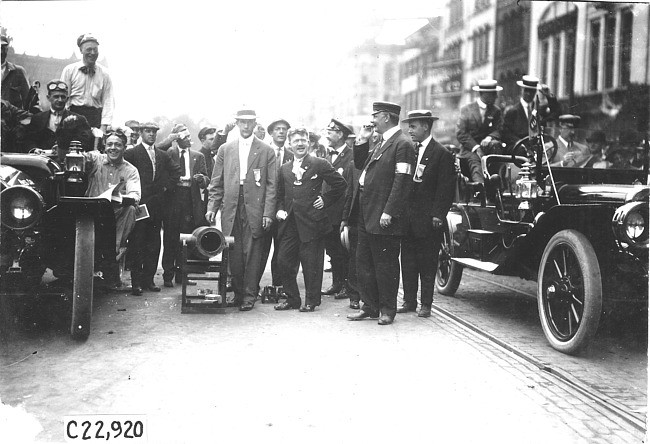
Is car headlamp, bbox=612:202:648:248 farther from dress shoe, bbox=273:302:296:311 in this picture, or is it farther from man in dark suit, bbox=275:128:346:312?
dress shoe, bbox=273:302:296:311

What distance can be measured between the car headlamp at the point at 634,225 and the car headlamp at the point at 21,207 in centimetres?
388

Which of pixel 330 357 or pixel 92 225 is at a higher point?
pixel 92 225

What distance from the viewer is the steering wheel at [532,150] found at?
622 centimetres

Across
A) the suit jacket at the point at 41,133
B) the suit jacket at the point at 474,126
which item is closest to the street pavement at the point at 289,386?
the suit jacket at the point at 41,133

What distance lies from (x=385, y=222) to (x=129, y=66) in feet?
9.12

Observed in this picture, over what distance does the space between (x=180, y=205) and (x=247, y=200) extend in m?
1.60

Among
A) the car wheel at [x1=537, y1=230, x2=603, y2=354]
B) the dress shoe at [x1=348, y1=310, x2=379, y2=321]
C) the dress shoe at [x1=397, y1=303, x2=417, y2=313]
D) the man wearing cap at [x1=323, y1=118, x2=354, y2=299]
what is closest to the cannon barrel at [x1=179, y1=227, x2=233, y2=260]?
the dress shoe at [x1=348, y1=310, x2=379, y2=321]

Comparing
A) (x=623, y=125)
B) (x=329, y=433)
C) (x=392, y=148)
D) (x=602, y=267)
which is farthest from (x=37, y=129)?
(x=623, y=125)

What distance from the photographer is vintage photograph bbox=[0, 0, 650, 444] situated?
3.88 m

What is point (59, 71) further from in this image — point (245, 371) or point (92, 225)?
point (245, 371)

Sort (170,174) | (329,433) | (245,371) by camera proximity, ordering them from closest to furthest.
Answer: (329,433), (245,371), (170,174)

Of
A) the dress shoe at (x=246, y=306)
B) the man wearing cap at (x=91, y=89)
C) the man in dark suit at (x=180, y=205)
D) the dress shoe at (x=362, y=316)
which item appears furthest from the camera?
the man in dark suit at (x=180, y=205)

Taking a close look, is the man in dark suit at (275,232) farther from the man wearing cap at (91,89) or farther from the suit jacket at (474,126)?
the suit jacket at (474,126)

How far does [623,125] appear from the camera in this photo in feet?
45.0
